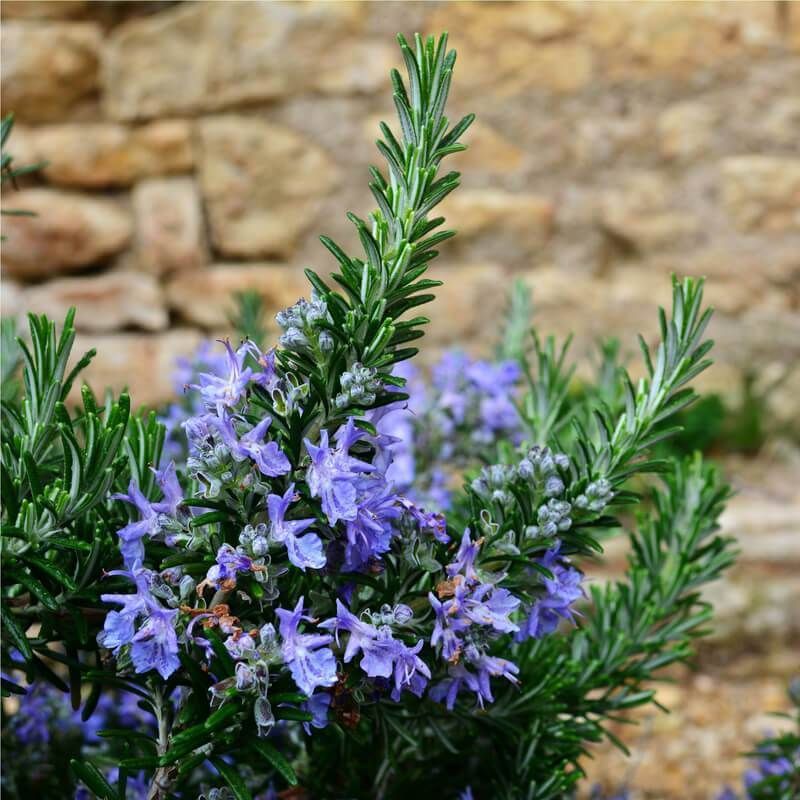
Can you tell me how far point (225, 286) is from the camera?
9.99ft

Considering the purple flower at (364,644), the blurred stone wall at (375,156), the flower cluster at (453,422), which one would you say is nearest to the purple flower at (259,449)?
the purple flower at (364,644)

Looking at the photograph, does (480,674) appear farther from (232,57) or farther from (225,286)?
(232,57)

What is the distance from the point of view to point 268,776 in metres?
0.91

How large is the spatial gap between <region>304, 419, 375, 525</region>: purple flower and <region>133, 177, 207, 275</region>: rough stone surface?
2.50 metres

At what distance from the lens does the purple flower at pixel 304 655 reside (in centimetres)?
63

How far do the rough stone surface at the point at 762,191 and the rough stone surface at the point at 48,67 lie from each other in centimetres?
203

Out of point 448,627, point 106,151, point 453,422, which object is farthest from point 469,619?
point 106,151

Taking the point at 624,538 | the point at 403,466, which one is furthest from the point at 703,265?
the point at 403,466

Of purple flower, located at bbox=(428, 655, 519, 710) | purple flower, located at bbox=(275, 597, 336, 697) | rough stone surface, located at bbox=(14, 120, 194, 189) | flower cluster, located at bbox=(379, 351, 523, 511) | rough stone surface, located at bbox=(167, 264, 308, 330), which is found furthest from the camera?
rough stone surface, located at bbox=(167, 264, 308, 330)

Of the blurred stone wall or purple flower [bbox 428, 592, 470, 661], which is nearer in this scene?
purple flower [bbox 428, 592, 470, 661]

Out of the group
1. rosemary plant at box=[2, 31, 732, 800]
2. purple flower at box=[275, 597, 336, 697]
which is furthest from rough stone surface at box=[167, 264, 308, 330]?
purple flower at box=[275, 597, 336, 697]

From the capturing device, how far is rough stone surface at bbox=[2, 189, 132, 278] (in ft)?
9.64

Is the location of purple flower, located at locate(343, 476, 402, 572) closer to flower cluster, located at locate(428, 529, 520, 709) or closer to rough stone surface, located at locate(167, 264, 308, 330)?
flower cluster, located at locate(428, 529, 520, 709)

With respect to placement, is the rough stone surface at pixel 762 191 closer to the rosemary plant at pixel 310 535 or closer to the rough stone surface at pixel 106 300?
the rough stone surface at pixel 106 300
